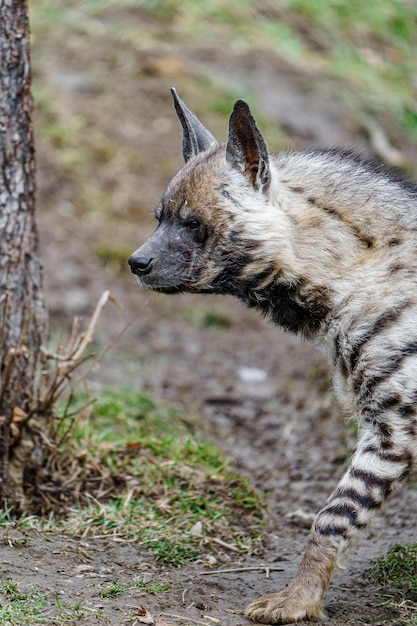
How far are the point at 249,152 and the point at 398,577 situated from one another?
2061 millimetres

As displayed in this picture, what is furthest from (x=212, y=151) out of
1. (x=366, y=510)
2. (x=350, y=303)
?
(x=366, y=510)

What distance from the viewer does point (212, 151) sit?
4.30 metres

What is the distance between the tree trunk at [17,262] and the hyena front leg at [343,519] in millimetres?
1498

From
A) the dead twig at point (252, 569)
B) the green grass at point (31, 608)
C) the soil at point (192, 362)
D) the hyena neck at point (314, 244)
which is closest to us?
the green grass at point (31, 608)

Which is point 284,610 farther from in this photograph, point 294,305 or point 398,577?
point 294,305

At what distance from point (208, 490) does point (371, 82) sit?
7870 millimetres

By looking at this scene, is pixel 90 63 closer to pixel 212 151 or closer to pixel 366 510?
pixel 212 151

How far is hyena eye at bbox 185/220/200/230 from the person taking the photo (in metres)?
4.12

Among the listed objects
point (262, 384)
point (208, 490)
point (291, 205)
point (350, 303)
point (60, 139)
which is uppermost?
point (291, 205)

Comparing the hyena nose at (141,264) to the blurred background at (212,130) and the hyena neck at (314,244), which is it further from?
the blurred background at (212,130)

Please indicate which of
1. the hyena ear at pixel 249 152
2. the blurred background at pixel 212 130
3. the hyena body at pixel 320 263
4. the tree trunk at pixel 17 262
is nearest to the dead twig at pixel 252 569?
the hyena body at pixel 320 263

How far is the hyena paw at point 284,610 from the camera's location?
364 cm

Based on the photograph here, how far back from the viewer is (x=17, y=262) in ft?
14.8

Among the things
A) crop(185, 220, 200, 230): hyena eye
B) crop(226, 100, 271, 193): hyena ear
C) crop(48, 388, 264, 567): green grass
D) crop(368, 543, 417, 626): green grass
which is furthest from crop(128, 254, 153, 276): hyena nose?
crop(368, 543, 417, 626): green grass
